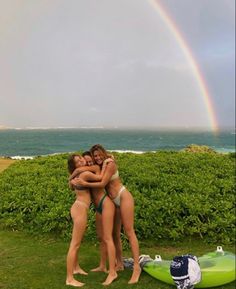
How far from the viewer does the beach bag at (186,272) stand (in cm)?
510

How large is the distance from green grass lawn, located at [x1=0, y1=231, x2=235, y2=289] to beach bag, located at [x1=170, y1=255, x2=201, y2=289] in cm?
38

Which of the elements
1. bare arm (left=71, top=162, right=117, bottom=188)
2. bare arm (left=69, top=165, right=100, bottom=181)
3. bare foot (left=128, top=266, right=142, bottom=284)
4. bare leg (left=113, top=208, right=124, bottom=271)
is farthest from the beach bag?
bare arm (left=69, top=165, right=100, bottom=181)

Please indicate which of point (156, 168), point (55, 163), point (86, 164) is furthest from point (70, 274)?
point (55, 163)

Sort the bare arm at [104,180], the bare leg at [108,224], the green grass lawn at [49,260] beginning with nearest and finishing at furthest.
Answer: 1. the bare arm at [104,180]
2. the bare leg at [108,224]
3. the green grass lawn at [49,260]

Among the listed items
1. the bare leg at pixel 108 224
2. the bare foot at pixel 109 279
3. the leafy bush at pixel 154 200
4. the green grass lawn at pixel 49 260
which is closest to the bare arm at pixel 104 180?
the bare leg at pixel 108 224

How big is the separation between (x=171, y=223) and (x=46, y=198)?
2.67m

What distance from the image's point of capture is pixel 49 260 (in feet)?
21.4

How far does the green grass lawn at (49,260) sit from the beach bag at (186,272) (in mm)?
383

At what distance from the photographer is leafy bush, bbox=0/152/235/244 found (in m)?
7.57

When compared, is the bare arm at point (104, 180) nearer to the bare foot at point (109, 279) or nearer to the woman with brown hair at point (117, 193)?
the woman with brown hair at point (117, 193)

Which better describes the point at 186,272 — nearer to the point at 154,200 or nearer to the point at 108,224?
the point at 108,224

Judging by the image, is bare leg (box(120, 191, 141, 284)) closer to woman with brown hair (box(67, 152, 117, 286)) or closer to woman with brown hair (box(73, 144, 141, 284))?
woman with brown hair (box(73, 144, 141, 284))

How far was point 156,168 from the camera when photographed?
10.6m

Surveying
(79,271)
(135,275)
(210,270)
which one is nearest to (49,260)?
(79,271)
